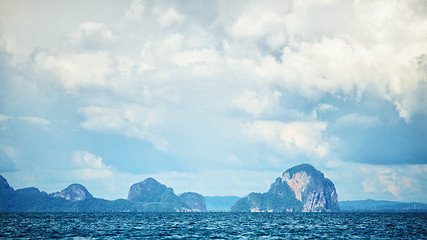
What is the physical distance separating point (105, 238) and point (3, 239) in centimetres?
2637

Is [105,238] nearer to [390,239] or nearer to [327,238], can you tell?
[327,238]

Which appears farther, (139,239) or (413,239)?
(413,239)

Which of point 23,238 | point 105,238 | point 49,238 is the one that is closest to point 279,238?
point 105,238

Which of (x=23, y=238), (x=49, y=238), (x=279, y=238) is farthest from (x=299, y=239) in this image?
(x=23, y=238)

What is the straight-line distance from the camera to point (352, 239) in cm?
10869

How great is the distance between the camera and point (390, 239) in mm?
110812

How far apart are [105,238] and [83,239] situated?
5.57 meters

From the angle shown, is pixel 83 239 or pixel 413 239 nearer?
pixel 83 239

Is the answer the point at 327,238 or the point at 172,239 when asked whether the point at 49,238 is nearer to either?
the point at 172,239

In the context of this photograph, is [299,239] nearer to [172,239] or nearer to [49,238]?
[172,239]

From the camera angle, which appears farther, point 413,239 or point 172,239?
point 413,239

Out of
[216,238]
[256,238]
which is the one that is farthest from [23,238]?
[256,238]

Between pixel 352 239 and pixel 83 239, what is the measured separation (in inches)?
2839

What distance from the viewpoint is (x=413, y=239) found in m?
111
